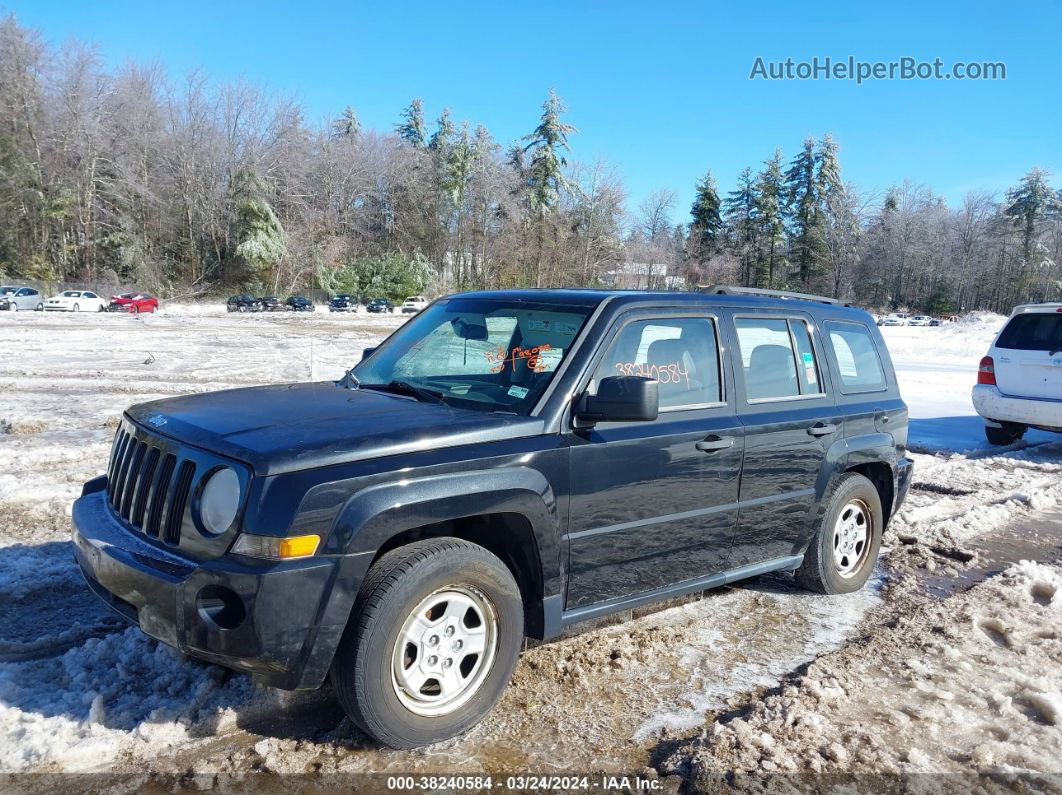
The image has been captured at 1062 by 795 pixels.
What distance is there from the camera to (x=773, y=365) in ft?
15.6

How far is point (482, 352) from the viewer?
167 inches

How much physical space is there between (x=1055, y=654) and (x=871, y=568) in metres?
1.34

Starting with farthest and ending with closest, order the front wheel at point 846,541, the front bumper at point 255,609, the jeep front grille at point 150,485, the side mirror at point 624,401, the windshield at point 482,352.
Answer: the front wheel at point 846,541
the windshield at point 482,352
the side mirror at point 624,401
the jeep front grille at point 150,485
the front bumper at point 255,609

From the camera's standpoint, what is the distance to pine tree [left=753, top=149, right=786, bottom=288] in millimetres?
79188

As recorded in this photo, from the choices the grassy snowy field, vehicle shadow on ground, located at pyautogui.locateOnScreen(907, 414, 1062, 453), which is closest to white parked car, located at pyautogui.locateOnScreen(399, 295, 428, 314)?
vehicle shadow on ground, located at pyautogui.locateOnScreen(907, 414, 1062, 453)

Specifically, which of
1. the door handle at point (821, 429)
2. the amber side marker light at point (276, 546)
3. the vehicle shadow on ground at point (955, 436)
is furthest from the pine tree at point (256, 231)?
the amber side marker light at point (276, 546)

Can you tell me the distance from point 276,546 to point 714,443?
2.33 m

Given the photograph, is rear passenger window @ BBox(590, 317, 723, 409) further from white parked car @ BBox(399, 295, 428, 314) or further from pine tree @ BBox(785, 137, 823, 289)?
pine tree @ BBox(785, 137, 823, 289)

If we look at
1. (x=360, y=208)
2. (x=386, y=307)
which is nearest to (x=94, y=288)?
(x=386, y=307)

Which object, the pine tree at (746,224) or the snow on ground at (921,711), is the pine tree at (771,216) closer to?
the pine tree at (746,224)

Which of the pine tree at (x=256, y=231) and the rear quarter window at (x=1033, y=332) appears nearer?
the rear quarter window at (x=1033, y=332)

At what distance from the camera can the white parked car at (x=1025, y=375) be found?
998 centimetres

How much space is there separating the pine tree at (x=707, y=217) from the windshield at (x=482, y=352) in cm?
8092

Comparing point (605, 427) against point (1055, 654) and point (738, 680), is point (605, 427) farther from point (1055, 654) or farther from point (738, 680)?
point (1055, 654)
